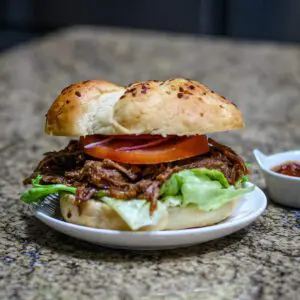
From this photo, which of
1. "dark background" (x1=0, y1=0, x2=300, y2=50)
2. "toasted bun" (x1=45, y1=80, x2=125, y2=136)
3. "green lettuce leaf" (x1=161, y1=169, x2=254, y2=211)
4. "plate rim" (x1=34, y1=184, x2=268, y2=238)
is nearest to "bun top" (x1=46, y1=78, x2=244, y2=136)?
"toasted bun" (x1=45, y1=80, x2=125, y2=136)

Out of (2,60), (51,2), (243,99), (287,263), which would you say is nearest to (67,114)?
(287,263)

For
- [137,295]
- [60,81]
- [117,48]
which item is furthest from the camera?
[117,48]

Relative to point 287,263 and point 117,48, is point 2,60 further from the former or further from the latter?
point 287,263

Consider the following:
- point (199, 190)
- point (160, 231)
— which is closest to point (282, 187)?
point (199, 190)

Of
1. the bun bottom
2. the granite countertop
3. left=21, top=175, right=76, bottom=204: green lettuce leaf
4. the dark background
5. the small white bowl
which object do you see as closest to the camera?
the granite countertop

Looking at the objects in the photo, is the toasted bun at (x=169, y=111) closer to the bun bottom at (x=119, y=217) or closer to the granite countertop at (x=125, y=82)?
the bun bottom at (x=119, y=217)

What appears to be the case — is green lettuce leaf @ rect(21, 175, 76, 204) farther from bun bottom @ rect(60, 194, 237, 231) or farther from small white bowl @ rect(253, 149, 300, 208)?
small white bowl @ rect(253, 149, 300, 208)

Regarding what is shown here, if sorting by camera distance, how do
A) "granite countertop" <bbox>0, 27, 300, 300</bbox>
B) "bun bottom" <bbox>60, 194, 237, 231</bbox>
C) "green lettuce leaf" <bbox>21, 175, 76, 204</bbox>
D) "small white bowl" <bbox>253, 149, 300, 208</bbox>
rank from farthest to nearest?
"small white bowl" <bbox>253, 149, 300, 208</bbox> → "green lettuce leaf" <bbox>21, 175, 76, 204</bbox> → "bun bottom" <bbox>60, 194, 237, 231</bbox> → "granite countertop" <bbox>0, 27, 300, 300</bbox>

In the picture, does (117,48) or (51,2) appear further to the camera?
(51,2)
